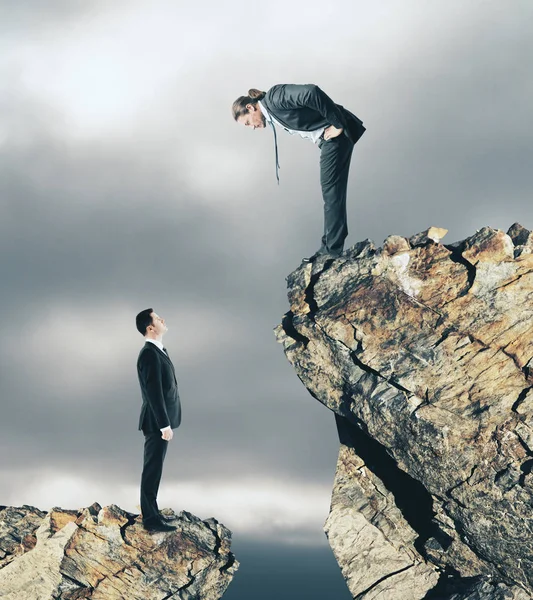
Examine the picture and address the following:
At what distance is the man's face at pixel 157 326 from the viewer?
37.1 feet

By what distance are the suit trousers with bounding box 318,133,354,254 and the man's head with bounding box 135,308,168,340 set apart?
3444 millimetres

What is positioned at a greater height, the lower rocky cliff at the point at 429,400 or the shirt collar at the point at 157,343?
the shirt collar at the point at 157,343

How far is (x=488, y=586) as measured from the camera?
1005 centimetres

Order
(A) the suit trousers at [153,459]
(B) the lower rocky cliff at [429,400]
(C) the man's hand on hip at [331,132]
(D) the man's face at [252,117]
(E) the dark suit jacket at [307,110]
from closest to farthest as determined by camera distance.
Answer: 1. (B) the lower rocky cliff at [429,400]
2. (E) the dark suit jacket at [307,110]
3. (C) the man's hand on hip at [331,132]
4. (A) the suit trousers at [153,459]
5. (D) the man's face at [252,117]

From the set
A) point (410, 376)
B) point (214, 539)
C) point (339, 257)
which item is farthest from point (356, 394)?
point (214, 539)

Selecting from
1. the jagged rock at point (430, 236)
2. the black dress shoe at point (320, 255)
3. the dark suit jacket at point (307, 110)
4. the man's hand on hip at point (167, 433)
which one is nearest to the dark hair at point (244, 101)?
the dark suit jacket at point (307, 110)

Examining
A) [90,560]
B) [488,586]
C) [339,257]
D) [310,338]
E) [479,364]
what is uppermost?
[339,257]

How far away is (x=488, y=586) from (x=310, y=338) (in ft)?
16.5

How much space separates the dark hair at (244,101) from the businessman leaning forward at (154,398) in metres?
4.01

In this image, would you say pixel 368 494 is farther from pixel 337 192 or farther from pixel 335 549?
pixel 337 192

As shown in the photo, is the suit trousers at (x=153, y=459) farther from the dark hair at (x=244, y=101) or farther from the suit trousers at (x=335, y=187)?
the dark hair at (x=244, y=101)

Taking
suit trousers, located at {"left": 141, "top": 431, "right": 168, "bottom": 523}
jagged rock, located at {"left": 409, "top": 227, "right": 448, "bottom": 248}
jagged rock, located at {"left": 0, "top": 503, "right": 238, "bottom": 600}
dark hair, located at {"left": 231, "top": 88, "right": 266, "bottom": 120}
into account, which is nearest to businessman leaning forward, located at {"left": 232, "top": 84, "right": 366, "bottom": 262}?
dark hair, located at {"left": 231, "top": 88, "right": 266, "bottom": 120}

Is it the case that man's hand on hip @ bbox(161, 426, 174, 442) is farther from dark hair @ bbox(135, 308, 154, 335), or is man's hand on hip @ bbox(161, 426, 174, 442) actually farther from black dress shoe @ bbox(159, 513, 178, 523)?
black dress shoe @ bbox(159, 513, 178, 523)

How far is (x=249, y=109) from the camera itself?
11.4 m
